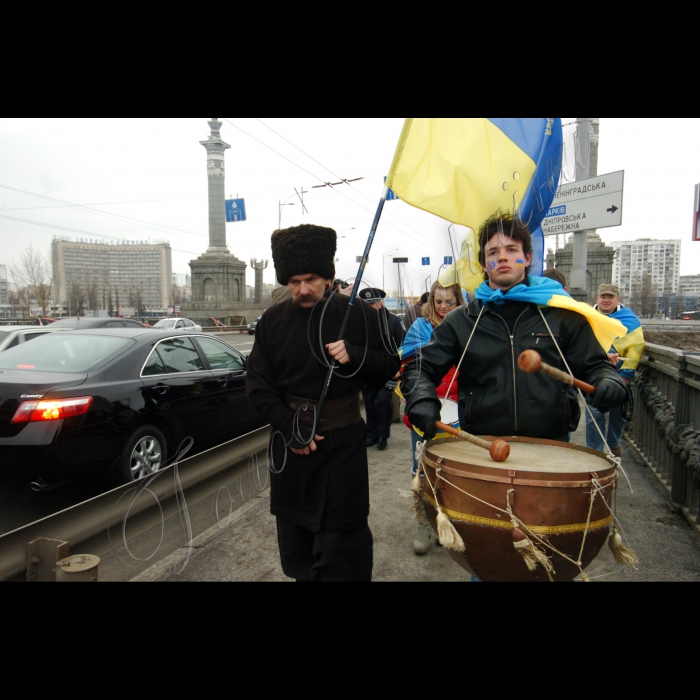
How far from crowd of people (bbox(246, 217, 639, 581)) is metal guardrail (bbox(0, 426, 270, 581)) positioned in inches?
49.1

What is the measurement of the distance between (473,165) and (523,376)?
1.02 meters

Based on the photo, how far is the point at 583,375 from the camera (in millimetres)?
2191

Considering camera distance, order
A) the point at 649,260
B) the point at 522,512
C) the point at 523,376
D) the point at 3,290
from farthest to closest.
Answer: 1. the point at 649,260
2. the point at 3,290
3. the point at 523,376
4. the point at 522,512

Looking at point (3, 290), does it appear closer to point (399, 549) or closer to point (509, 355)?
point (399, 549)

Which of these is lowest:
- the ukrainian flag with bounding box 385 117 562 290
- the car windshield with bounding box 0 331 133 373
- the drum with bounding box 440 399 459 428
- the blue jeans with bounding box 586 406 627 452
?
the blue jeans with bounding box 586 406 627 452

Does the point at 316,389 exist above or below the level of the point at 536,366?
below

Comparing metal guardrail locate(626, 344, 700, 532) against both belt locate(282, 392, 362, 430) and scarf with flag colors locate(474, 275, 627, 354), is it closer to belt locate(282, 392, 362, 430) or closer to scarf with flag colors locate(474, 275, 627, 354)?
scarf with flag colors locate(474, 275, 627, 354)

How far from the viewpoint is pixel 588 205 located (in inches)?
317

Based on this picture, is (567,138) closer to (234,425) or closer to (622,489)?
(622,489)

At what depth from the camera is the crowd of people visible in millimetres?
2199

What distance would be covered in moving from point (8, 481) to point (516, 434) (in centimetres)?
379

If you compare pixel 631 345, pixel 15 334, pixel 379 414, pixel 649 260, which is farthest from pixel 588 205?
pixel 649 260

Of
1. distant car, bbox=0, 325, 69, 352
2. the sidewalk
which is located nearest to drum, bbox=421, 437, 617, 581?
the sidewalk

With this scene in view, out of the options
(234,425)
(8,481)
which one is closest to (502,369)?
(8,481)
